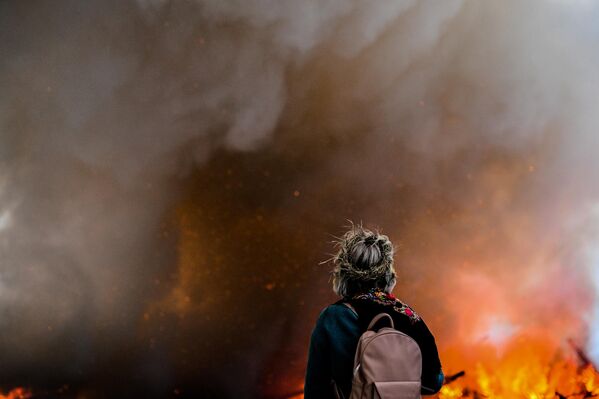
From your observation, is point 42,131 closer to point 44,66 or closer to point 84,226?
point 44,66

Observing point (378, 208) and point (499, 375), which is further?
point (378, 208)

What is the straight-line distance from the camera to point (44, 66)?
239 inches

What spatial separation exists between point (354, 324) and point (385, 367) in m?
0.15

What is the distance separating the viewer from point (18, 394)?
574 cm

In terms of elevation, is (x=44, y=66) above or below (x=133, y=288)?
above

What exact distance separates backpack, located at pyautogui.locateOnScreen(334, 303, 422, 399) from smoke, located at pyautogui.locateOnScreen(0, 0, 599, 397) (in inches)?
176

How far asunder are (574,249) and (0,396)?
615 cm

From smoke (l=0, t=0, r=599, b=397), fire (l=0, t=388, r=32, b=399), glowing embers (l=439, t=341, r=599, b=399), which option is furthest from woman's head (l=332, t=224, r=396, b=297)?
fire (l=0, t=388, r=32, b=399)

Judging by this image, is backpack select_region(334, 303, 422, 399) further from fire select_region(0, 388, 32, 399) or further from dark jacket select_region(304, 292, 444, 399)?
fire select_region(0, 388, 32, 399)

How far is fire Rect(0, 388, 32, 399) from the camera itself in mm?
5703

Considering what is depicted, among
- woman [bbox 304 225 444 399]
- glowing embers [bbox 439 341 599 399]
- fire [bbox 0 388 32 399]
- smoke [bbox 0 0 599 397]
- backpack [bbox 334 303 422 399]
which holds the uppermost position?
smoke [bbox 0 0 599 397]

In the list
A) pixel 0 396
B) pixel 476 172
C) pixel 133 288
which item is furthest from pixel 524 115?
pixel 0 396

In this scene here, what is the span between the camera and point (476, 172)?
6027 millimetres

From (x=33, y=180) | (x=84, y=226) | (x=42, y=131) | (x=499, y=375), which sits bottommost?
(x=499, y=375)
